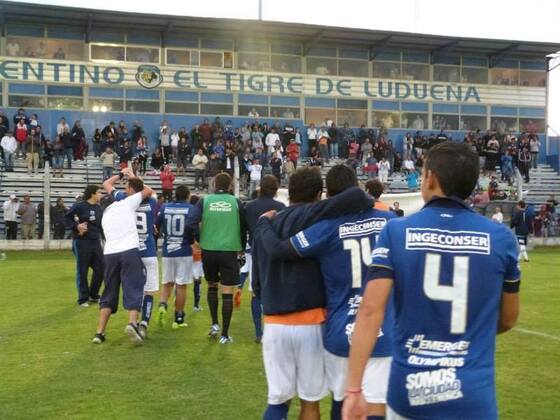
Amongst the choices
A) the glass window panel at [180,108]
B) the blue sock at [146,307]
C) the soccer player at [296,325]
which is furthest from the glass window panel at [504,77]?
the soccer player at [296,325]

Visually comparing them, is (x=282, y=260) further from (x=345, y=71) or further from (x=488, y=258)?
(x=345, y=71)

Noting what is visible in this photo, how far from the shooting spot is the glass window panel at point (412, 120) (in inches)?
1512

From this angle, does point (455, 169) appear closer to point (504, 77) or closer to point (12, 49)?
point (12, 49)

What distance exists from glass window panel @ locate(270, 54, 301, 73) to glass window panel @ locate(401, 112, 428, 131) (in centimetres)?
642

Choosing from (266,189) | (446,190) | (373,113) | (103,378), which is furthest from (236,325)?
(373,113)

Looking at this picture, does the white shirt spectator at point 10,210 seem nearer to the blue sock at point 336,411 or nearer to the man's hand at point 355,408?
the blue sock at point 336,411

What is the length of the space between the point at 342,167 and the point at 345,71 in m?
34.2

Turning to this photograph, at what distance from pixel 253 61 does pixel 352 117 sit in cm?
608

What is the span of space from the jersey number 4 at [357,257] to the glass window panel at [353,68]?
113ft

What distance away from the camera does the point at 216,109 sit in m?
35.0

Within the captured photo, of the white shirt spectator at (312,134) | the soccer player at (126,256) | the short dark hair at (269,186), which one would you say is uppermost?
the white shirt spectator at (312,134)

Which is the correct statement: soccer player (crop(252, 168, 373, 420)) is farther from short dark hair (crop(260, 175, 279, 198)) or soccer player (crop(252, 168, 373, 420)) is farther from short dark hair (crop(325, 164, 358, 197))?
short dark hair (crop(260, 175, 279, 198))

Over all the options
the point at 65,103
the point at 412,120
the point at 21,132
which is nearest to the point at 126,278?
the point at 21,132

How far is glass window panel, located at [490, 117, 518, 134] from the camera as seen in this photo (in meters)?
39.9
